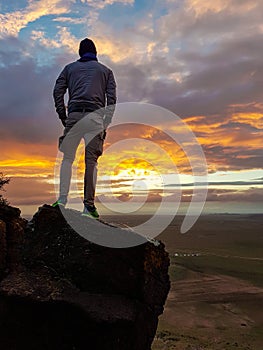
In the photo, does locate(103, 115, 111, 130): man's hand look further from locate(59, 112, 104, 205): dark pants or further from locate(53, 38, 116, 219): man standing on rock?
locate(59, 112, 104, 205): dark pants

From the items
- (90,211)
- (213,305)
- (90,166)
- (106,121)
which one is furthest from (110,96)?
(213,305)

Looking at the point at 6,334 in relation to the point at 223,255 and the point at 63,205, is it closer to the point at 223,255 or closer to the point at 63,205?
the point at 63,205

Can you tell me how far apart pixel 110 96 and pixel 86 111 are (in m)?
0.70

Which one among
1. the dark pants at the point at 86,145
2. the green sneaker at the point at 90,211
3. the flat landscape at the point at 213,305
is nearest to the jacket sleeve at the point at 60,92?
the dark pants at the point at 86,145

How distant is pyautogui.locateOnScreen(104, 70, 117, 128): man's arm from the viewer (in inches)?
368

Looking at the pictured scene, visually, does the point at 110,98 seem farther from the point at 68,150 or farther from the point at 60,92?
the point at 68,150

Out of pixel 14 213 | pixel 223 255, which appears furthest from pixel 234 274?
pixel 14 213

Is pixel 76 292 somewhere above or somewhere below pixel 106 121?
below

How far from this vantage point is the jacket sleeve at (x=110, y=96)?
30.7 feet

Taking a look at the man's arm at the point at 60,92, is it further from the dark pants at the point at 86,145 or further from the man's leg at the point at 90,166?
the man's leg at the point at 90,166

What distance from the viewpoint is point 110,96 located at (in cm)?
938

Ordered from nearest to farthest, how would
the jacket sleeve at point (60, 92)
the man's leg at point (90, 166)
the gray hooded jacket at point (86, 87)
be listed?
the gray hooded jacket at point (86, 87)
the man's leg at point (90, 166)
the jacket sleeve at point (60, 92)

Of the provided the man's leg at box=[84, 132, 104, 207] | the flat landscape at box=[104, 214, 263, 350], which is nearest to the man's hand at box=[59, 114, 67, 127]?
the man's leg at box=[84, 132, 104, 207]

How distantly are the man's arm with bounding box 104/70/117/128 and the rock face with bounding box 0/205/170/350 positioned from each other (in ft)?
7.92
